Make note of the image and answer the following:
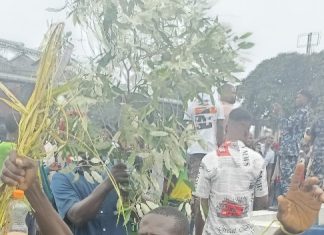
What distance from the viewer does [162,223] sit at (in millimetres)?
2703

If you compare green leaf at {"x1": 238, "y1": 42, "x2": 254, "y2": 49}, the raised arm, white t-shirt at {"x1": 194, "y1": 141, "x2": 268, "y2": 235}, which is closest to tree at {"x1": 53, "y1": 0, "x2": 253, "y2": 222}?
green leaf at {"x1": 238, "y1": 42, "x2": 254, "y2": 49}

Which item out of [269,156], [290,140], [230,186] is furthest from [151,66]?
[269,156]

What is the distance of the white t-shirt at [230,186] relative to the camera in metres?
4.55

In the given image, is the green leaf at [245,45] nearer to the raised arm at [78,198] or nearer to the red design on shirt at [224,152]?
the raised arm at [78,198]

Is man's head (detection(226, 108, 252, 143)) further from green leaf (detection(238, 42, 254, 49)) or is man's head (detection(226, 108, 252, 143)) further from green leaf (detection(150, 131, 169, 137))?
green leaf (detection(150, 131, 169, 137))

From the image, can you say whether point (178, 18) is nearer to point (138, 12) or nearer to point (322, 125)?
point (138, 12)

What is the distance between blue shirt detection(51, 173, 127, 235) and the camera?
3.28m

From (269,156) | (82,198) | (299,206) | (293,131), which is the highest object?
(299,206)

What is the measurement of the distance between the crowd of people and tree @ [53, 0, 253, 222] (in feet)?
0.44

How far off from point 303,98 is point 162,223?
4.44 metres

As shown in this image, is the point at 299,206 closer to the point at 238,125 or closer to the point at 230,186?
the point at 230,186

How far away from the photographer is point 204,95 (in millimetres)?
2936

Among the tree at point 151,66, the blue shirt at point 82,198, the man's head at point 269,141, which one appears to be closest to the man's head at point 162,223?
the tree at point 151,66

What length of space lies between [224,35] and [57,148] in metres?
0.92
